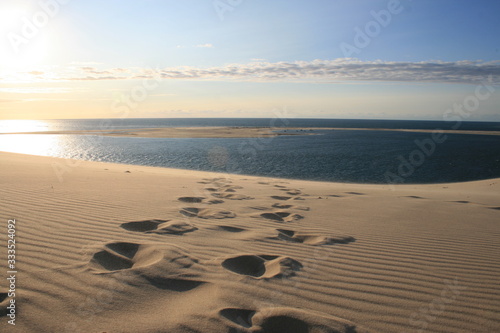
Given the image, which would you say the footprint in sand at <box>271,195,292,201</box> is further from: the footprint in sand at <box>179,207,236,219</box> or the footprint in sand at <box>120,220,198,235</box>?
the footprint in sand at <box>120,220,198,235</box>

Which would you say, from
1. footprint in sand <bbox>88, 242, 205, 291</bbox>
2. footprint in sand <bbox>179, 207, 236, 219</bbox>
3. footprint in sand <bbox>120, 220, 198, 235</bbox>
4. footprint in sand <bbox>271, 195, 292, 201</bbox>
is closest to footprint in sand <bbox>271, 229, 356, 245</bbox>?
footprint in sand <bbox>179, 207, 236, 219</bbox>

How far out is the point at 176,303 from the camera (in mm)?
2541

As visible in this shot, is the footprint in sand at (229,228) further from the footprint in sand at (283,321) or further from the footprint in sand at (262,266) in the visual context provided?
the footprint in sand at (283,321)

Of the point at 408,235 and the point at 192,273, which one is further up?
the point at 408,235

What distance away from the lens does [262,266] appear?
3404 millimetres

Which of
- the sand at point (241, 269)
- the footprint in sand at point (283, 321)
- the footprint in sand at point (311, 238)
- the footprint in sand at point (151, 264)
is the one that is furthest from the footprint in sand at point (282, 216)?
the footprint in sand at point (283, 321)

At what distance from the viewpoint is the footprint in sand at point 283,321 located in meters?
2.32

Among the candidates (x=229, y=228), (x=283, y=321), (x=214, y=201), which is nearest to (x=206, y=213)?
(x=229, y=228)

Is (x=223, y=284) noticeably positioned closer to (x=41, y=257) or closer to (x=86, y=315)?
(x=86, y=315)

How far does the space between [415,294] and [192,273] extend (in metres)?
2.17

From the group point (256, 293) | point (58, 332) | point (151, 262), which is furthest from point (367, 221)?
point (58, 332)

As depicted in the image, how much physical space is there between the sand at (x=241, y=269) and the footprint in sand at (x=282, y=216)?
5cm

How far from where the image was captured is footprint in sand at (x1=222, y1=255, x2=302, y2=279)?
126 inches

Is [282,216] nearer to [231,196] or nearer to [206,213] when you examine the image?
[206,213]
